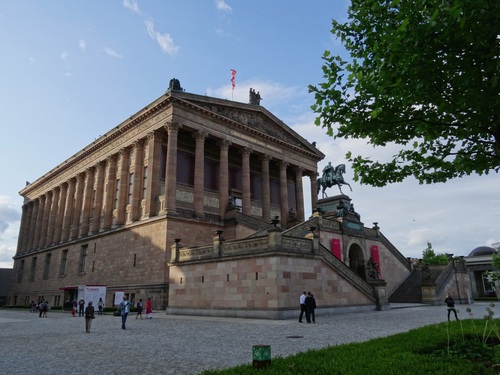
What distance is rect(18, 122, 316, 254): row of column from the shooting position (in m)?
37.7

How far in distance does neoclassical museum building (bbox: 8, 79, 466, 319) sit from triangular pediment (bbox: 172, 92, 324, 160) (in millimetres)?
162

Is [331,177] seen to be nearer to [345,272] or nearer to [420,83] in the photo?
[345,272]

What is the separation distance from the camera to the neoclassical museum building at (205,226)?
24302 mm

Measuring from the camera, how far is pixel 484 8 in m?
7.71

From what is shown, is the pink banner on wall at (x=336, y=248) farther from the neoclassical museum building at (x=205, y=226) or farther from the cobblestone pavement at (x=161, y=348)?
the cobblestone pavement at (x=161, y=348)

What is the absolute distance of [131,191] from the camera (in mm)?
42938

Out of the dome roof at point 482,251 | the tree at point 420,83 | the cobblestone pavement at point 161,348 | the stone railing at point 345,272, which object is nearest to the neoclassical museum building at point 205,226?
the stone railing at point 345,272

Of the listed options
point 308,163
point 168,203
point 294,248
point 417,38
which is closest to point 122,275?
point 168,203

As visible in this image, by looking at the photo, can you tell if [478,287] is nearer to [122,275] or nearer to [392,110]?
[122,275]

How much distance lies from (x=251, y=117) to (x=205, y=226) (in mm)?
16306

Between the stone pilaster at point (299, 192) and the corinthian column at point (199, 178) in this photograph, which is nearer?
the corinthian column at point (199, 178)

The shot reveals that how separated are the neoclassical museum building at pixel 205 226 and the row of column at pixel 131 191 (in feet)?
0.47

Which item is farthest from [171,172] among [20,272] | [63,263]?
[20,272]

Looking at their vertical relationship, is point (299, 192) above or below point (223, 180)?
above
